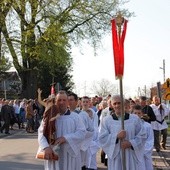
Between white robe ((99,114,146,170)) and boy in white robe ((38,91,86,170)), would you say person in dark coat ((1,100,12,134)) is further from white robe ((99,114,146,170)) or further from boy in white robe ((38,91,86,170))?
boy in white robe ((38,91,86,170))

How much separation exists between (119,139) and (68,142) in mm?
881

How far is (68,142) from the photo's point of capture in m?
6.63

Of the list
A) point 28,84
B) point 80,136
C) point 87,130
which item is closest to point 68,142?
point 80,136

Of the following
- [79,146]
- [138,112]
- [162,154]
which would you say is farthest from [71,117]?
[162,154]

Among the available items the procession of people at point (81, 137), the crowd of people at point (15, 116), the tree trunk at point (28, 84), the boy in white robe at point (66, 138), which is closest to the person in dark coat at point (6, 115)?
the crowd of people at point (15, 116)

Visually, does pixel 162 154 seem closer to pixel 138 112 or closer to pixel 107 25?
pixel 138 112

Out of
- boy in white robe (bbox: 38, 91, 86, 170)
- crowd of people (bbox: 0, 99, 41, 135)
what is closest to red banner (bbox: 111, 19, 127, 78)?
boy in white robe (bbox: 38, 91, 86, 170)

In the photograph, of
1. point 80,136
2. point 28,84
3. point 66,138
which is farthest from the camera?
point 28,84

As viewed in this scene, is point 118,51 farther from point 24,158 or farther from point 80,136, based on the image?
point 24,158

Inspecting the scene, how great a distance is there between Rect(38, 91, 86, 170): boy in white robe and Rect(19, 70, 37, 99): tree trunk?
114 feet

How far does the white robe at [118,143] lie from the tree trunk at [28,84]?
3436 centimetres

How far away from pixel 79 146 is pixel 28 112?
766 inches

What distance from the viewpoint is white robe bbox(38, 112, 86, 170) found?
664cm

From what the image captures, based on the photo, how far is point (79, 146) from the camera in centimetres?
684
